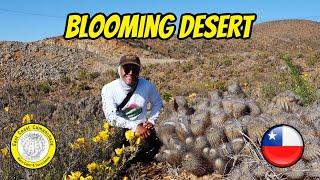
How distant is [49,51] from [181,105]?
30.2 metres

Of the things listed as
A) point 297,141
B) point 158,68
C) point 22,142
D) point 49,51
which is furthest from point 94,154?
point 49,51

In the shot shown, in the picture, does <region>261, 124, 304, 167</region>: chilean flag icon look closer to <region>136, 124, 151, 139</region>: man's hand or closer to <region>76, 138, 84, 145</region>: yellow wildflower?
<region>76, 138, 84, 145</region>: yellow wildflower

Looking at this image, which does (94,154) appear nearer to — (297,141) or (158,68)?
(297,141)

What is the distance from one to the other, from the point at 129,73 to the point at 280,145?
3510 millimetres

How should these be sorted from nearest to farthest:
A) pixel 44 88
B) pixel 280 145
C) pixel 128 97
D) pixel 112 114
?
1. pixel 280 145
2. pixel 112 114
3. pixel 128 97
4. pixel 44 88

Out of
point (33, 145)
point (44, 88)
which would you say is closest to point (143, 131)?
point (33, 145)

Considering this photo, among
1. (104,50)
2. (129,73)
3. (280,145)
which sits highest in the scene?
(104,50)

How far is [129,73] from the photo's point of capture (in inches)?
231

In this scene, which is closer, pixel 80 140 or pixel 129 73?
pixel 80 140

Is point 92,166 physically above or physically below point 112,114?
below

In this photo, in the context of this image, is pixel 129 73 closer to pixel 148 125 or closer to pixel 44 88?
pixel 148 125

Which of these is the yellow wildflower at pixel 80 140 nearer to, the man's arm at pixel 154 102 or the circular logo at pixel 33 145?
the circular logo at pixel 33 145

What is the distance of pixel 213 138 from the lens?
4805mm

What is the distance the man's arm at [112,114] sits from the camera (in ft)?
18.7
